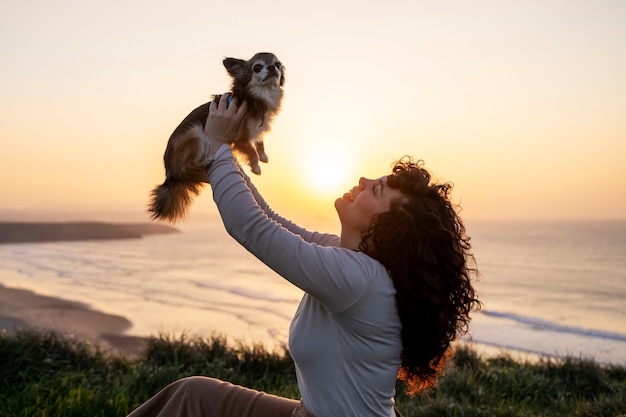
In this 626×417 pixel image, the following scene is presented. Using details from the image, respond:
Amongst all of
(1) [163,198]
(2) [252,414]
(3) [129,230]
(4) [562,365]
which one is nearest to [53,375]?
(1) [163,198]

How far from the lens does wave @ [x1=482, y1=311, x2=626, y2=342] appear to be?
13.8 m

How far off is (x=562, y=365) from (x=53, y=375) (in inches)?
220

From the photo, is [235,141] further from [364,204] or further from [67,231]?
[67,231]

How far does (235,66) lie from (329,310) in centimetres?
195

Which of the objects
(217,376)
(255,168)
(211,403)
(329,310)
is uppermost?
(255,168)

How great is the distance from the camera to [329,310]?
202 centimetres

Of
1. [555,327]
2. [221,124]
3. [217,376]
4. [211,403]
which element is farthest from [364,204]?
[555,327]

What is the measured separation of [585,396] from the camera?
6.37 meters

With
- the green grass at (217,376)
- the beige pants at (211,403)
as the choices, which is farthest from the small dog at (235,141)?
the green grass at (217,376)

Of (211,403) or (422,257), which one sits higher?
(422,257)

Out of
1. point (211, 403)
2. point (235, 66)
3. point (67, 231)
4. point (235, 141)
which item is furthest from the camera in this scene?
point (67, 231)

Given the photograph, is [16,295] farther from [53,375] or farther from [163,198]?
[163,198]

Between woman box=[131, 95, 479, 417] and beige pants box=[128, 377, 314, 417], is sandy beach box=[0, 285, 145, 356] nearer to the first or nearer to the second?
beige pants box=[128, 377, 314, 417]

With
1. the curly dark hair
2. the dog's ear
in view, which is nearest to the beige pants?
the curly dark hair
